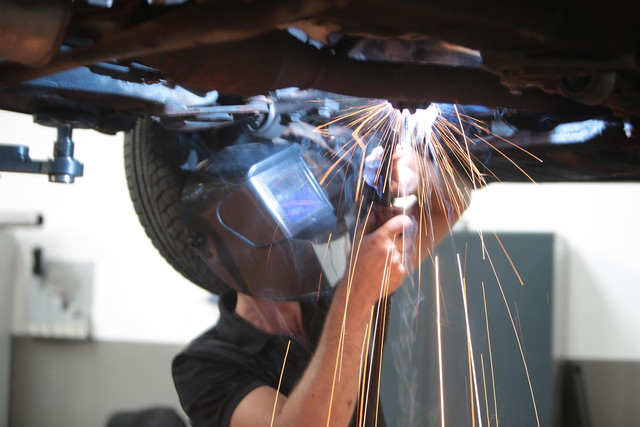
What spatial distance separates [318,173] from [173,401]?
6.68 feet

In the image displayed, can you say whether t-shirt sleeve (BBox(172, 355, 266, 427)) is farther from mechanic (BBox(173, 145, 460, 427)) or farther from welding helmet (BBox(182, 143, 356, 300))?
welding helmet (BBox(182, 143, 356, 300))

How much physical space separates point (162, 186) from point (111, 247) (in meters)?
1.72

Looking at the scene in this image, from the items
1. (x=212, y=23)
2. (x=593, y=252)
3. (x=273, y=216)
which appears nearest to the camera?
(x=212, y=23)

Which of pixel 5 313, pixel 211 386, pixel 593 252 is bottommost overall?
pixel 211 386

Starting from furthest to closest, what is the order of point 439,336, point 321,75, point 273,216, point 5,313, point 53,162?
1. point 5,313
2. point 439,336
3. point 273,216
4. point 53,162
5. point 321,75

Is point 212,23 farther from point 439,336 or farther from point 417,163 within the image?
point 439,336

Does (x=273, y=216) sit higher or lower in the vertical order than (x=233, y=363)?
higher

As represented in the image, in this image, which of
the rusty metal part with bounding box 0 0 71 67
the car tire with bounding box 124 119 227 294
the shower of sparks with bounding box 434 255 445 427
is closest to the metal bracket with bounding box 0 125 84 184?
the car tire with bounding box 124 119 227 294

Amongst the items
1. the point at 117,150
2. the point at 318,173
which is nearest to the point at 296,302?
the point at 318,173

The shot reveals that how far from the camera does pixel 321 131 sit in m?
1.35

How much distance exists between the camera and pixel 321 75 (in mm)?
773

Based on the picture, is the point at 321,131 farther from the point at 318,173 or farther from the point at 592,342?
the point at 592,342

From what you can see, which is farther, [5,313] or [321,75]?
[5,313]

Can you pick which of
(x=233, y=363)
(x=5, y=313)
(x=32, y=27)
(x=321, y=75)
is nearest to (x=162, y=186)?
(x=233, y=363)
